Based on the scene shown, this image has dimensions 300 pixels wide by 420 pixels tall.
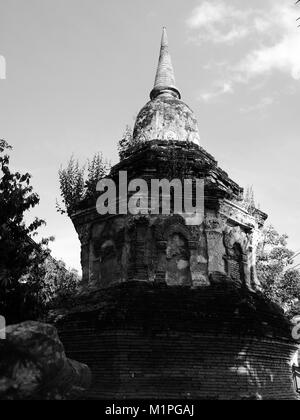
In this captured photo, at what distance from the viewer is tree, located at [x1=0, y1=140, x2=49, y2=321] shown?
10.2m

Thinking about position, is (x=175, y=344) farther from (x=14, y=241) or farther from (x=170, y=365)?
→ (x=14, y=241)

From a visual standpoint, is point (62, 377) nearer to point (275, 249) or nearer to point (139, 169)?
point (139, 169)

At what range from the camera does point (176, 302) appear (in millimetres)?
10750

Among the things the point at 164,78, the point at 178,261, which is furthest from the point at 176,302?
the point at 164,78

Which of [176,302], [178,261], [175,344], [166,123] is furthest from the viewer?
[166,123]

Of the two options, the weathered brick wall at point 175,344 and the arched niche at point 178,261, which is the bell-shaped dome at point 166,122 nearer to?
the arched niche at point 178,261

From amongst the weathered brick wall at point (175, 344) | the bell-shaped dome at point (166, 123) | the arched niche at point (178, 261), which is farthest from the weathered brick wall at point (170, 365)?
the bell-shaped dome at point (166, 123)

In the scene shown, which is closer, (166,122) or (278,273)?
(166,122)

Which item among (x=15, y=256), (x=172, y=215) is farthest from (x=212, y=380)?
(x=15, y=256)

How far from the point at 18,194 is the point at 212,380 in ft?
20.1

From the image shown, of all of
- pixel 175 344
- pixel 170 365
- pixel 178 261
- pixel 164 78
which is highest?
pixel 164 78

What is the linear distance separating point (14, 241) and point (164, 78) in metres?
9.62

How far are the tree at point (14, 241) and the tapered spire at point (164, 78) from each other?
767cm

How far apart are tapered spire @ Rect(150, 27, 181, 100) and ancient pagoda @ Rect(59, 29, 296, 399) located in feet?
8.82
